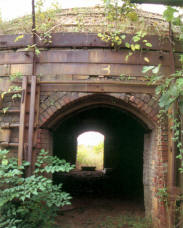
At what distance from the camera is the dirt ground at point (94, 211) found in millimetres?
5129

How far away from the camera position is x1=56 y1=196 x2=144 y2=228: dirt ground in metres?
5.13

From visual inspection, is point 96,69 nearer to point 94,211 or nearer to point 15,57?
point 15,57

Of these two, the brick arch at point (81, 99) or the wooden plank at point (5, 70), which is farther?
the wooden plank at point (5, 70)

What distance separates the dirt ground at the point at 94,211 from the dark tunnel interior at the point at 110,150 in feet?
2.63

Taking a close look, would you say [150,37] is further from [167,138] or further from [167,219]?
[167,219]

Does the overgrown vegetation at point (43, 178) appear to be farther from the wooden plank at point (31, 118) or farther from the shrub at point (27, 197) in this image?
the wooden plank at point (31, 118)

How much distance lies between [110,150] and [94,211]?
248 inches

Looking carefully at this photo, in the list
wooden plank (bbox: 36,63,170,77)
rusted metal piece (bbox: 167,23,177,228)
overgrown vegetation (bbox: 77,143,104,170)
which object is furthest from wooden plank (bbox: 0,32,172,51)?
overgrown vegetation (bbox: 77,143,104,170)

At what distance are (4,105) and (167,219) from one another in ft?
11.9

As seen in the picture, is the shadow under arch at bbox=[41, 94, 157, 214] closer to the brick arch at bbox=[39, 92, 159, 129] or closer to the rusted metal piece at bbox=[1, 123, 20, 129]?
the brick arch at bbox=[39, 92, 159, 129]

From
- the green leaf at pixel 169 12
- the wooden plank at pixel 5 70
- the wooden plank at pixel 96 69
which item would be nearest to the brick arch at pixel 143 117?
the wooden plank at pixel 96 69

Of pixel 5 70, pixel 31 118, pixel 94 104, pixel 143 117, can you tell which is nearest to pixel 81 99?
pixel 94 104

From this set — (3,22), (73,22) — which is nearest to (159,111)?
(73,22)

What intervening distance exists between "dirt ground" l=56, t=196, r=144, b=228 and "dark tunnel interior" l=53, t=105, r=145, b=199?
80cm
